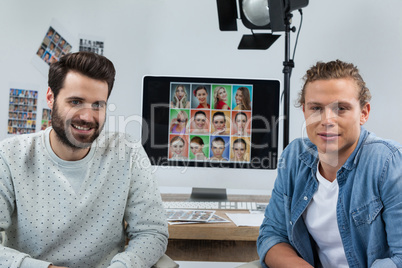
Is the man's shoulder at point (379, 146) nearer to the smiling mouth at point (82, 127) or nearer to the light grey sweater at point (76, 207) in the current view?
the light grey sweater at point (76, 207)

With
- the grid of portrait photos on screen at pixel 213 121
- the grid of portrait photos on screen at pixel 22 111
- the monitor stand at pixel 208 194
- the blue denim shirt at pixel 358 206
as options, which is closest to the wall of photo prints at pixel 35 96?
the grid of portrait photos on screen at pixel 22 111

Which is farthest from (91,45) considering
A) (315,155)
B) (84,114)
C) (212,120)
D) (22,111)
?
(315,155)

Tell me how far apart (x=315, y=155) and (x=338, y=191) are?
154mm

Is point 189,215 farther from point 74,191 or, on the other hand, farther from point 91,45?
point 91,45

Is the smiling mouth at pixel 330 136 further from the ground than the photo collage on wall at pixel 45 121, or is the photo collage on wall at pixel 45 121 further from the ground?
the photo collage on wall at pixel 45 121

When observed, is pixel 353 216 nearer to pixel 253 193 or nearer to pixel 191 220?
pixel 191 220

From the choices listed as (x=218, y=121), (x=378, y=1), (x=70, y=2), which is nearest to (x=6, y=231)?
(x=218, y=121)

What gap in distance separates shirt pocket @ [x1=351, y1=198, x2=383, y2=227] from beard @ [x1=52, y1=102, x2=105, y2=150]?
0.85 metres

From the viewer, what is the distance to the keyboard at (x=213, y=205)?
1.88m

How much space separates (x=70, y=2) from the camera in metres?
2.49

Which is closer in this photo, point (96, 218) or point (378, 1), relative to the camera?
point (96, 218)

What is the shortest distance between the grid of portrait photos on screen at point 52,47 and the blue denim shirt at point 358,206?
1.50 metres

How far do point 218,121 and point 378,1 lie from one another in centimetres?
124

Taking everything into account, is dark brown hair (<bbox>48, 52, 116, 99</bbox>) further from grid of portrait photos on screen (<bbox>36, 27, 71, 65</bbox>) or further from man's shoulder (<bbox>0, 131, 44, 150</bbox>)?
grid of portrait photos on screen (<bbox>36, 27, 71, 65</bbox>)
